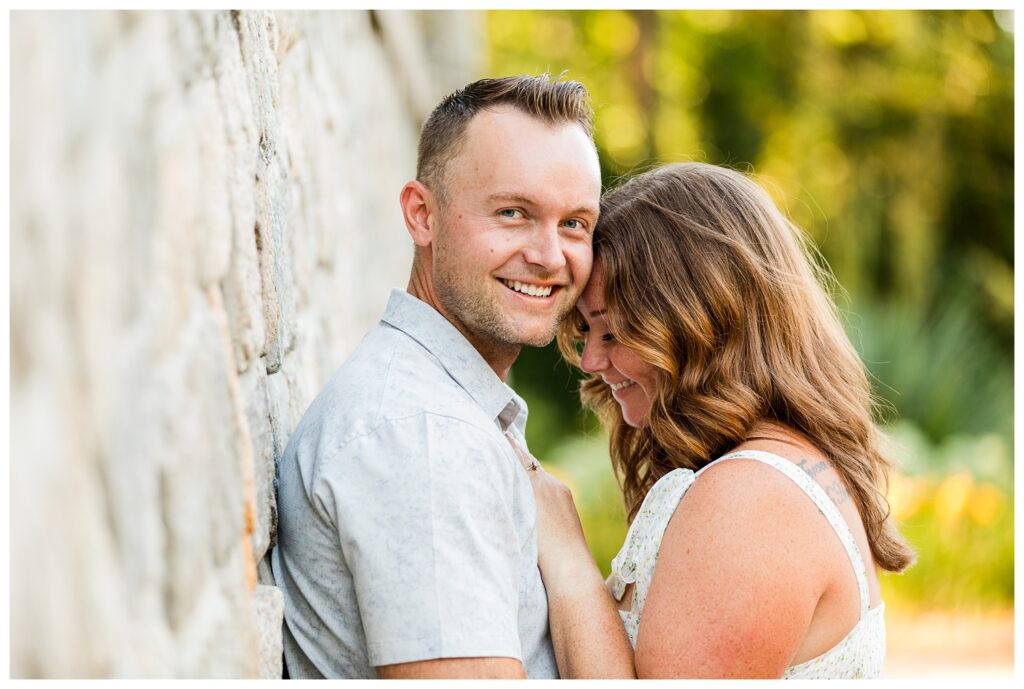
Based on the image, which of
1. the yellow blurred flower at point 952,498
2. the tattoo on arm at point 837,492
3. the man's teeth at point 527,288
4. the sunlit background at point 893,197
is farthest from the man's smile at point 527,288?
the yellow blurred flower at point 952,498

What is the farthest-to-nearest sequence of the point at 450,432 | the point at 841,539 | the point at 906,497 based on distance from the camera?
the point at 906,497, the point at 841,539, the point at 450,432

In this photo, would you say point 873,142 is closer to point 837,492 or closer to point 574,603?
point 837,492

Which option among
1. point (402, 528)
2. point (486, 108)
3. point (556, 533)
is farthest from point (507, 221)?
point (402, 528)

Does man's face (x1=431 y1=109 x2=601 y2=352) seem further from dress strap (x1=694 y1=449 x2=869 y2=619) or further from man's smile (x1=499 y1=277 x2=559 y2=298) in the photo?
dress strap (x1=694 y1=449 x2=869 y2=619)

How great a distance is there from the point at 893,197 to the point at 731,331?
9976mm

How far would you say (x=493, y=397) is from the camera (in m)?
2.34

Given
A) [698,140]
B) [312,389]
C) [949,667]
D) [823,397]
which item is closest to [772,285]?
[823,397]

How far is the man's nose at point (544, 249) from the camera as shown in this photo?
246 centimetres

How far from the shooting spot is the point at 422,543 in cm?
186

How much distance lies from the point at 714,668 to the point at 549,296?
94 cm

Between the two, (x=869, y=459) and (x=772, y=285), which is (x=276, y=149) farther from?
(x=869, y=459)

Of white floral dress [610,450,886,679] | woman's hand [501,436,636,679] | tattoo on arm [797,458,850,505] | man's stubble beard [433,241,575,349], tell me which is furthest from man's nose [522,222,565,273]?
tattoo on arm [797,458,850,505]

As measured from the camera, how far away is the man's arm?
72.7 inches

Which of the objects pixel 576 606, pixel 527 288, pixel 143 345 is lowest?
pixel 576 606
